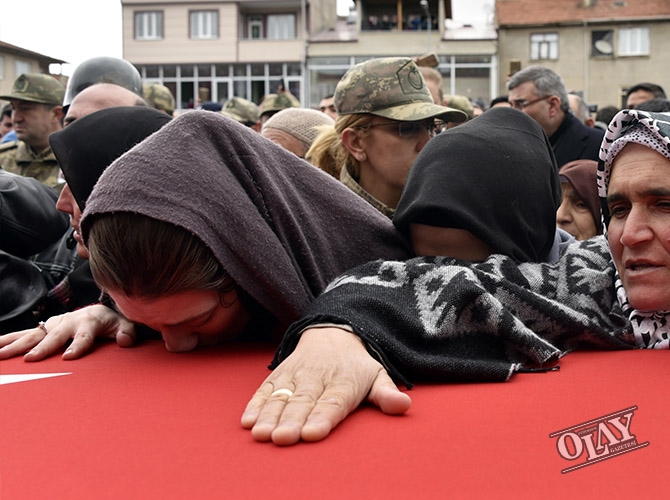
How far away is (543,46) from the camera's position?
29547mm

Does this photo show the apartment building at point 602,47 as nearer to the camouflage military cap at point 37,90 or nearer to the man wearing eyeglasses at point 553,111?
the man wearing eyeglasses at point 553,111

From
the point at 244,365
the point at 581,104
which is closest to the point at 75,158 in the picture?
the point at 244,365

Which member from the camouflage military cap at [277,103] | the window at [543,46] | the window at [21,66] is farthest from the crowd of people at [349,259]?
the window at [21,66]

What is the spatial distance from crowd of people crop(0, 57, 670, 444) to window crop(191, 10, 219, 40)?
31186 mm

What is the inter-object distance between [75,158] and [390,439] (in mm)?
1459

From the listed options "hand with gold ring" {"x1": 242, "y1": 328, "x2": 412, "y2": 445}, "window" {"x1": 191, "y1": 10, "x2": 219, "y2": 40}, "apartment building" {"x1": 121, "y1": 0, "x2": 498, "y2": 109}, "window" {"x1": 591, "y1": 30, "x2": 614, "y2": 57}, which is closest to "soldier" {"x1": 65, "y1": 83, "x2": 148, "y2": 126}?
"hand with gold ring" {"x1": 242, "y1": 328, "x2": 412, "y2": 445}

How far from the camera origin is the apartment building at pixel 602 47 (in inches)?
1124

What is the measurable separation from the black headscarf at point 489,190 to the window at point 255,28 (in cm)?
3172

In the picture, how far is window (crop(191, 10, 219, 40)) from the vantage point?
104ft

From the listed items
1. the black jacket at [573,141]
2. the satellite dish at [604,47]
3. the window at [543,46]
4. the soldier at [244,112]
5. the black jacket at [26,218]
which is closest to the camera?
the black jacket at [26,218]

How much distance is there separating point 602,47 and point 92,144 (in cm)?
2999

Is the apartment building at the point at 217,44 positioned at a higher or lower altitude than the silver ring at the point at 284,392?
higher

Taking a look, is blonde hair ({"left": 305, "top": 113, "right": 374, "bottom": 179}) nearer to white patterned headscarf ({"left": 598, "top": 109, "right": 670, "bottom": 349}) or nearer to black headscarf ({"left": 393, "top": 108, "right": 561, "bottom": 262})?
black headscarf ({"left": 393, "top": 108, "right": 561, "bottom": 262})

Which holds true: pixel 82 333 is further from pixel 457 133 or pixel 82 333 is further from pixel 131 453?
pixel 457 133
